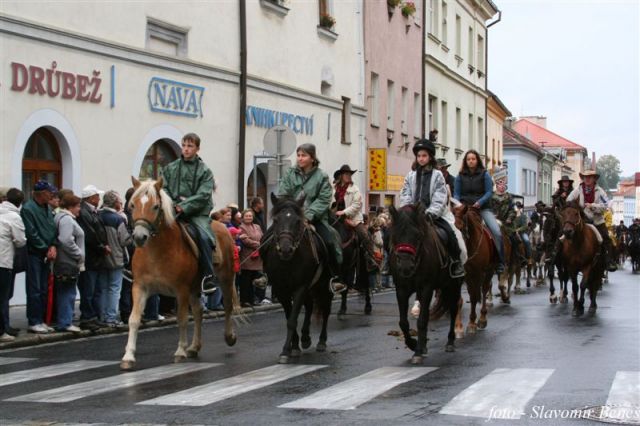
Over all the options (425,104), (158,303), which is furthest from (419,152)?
(425,104)

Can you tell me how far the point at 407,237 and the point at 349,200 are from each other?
5028 mm

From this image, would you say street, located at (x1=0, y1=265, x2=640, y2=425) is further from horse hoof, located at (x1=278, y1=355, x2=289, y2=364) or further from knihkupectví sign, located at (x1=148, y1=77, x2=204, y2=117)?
knihkupectví sign, located at (x1=148, y1=77, x2=204, y2=117)

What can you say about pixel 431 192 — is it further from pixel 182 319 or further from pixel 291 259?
pixel 182 319

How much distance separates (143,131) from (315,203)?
1012 centimetres

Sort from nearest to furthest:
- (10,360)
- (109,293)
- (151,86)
Answer: (10,360)
(109,293)
(151,86)

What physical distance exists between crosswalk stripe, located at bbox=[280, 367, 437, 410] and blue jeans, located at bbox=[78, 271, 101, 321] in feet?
19.6

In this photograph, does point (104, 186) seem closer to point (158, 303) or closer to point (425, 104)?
point (158, 303)

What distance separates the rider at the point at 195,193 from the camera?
12.2 metres

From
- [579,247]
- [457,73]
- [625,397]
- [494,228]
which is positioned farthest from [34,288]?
[457,73]

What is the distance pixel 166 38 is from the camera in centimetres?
2325

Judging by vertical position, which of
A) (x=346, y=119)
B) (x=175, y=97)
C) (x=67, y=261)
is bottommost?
(x=67, y=261)

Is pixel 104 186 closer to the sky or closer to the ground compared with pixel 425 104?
closer to the ground

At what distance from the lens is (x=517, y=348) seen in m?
13.1

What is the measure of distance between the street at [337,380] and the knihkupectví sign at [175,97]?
25.5 feet
